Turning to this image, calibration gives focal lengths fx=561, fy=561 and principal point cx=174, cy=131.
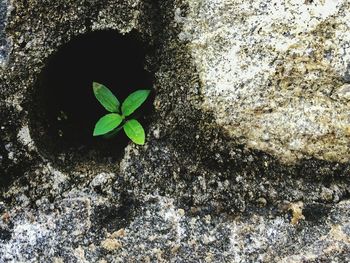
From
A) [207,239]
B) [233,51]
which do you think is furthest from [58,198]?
[233,51]

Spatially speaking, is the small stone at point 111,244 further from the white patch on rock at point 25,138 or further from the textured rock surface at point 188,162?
the white patch on rock at point 25,138

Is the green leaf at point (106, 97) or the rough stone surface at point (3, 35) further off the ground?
the rough stone surface at point (3, 35)

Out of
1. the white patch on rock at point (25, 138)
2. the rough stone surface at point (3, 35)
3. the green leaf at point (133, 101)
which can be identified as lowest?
the green leaf at point (133, 101)

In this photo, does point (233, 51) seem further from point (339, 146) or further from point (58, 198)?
point (58, 198)

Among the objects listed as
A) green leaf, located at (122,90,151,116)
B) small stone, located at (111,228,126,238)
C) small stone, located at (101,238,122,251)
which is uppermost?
green leaf, located at (122,90,151,116)

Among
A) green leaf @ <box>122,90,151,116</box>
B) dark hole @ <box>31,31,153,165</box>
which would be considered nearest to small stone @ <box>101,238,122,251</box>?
dark hole @ <box>31,31,153,165</box>

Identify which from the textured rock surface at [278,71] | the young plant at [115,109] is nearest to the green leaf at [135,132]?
the young plant at [115,109]

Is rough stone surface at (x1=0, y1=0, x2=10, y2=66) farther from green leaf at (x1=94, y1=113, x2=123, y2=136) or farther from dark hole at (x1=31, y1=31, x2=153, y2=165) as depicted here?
green leaf at (x1=94, y1=113, x2=123, y2=136)
